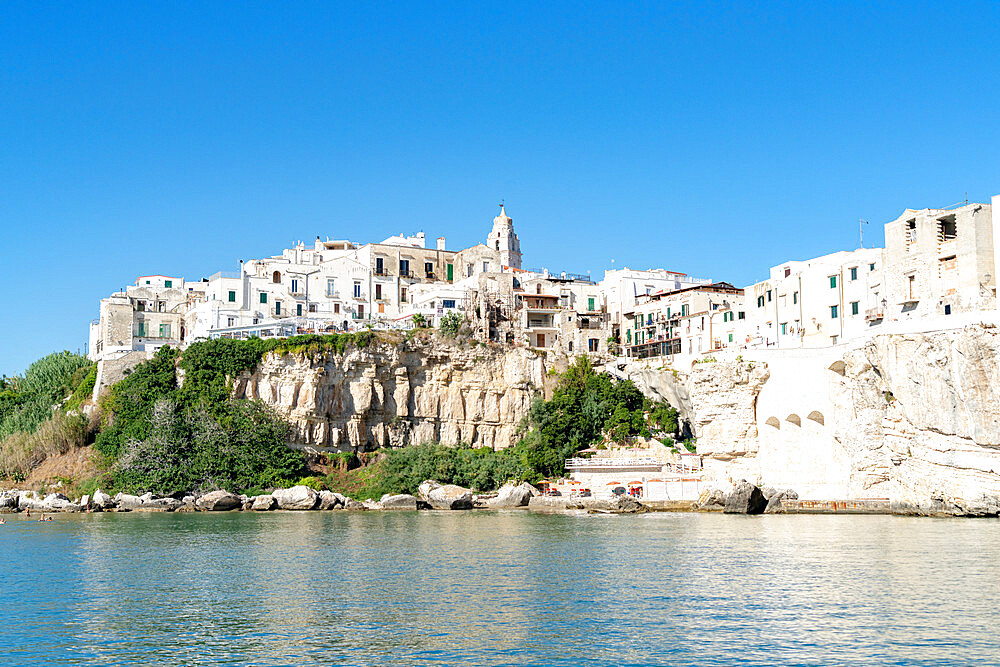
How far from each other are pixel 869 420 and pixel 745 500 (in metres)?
6.67

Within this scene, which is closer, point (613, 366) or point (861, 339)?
point (861, 339)

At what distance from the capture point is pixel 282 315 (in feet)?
Result: 214

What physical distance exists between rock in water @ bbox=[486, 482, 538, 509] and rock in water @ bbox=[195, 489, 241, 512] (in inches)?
508

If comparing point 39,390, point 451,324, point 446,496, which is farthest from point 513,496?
point 39,390

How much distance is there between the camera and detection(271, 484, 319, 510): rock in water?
5228 centimetres

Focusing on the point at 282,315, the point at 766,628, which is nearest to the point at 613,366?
the point at 282,315

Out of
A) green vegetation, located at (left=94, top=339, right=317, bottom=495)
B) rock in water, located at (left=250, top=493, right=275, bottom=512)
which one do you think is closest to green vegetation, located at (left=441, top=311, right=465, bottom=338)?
green vegetation, located at (left=94, top=339, right=317, bottom=495)

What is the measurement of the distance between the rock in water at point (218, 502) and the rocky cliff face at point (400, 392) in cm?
616

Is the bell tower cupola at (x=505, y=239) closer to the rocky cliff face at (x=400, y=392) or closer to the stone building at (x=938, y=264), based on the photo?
the rocky cliff face at (x=400, y=392)

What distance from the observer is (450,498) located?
52.2 m

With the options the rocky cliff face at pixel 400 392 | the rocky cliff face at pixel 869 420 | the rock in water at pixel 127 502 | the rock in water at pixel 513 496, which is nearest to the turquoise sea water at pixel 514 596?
the rocky cliff face at pixel 869 420

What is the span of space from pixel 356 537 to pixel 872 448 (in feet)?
76.5

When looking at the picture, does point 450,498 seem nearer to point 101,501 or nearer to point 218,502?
point 218,502

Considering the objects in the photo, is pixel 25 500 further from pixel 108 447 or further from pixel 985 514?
pixel 985 514
